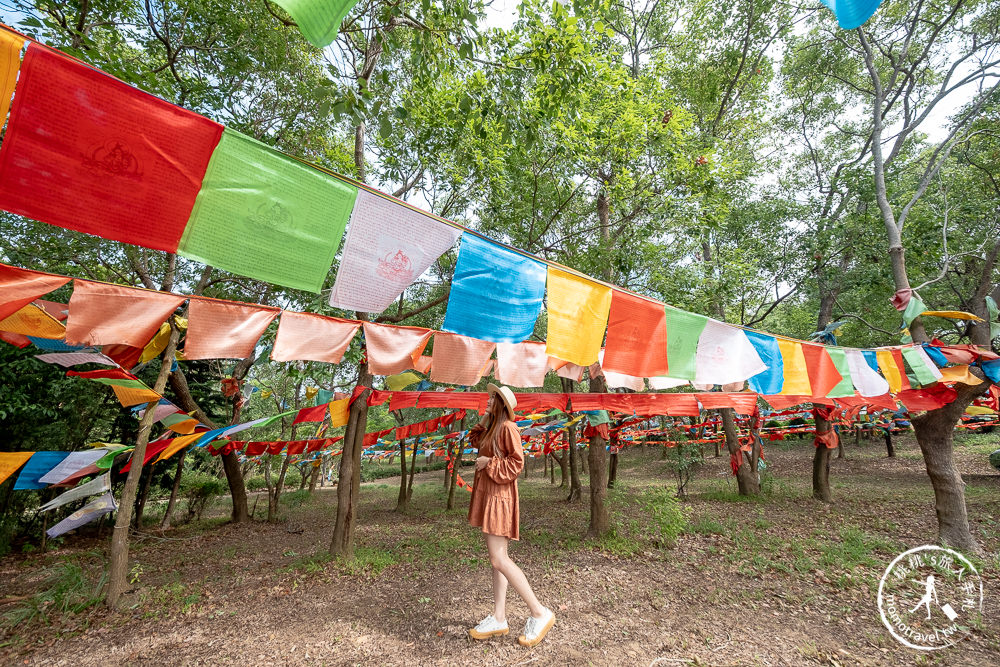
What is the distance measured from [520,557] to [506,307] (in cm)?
416

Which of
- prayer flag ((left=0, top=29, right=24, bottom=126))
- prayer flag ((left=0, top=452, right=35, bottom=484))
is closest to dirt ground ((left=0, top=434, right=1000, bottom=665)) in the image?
prayer flag ((left=0, top=452, right=35, bottom=484))

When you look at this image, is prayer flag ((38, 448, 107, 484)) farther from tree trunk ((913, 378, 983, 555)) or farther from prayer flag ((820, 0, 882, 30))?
tree trunk ((913, 378, 983, 555))

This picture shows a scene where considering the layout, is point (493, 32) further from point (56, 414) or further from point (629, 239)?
point (56, 414)

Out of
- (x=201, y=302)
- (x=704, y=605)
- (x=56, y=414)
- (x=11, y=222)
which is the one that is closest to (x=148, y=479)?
(x=56, y=414)

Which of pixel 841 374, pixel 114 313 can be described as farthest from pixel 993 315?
pixel 114 313

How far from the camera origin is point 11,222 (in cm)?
665

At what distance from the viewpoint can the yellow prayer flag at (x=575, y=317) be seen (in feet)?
13.3

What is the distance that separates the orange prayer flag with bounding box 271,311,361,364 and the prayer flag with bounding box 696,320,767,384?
13.2 feet

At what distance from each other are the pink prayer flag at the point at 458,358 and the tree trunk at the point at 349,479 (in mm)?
1954

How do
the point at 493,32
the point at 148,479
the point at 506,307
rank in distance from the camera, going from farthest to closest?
the point at 148,479, the point at 493,32, the point at 506,307

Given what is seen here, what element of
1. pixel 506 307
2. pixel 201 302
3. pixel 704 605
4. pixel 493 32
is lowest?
pixel 704 605

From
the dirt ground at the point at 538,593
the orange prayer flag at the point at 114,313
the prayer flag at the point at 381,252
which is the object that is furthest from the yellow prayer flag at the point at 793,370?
the orange prayer flag at the point at 114,313

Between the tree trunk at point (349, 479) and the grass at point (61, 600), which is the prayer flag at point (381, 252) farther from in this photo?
the grass at point (61, 600)

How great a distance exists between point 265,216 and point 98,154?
815 mm
